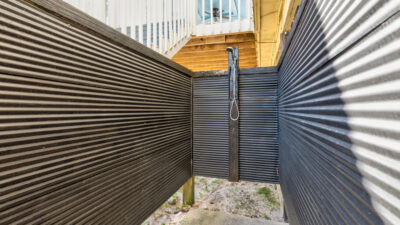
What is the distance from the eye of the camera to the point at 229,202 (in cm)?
378

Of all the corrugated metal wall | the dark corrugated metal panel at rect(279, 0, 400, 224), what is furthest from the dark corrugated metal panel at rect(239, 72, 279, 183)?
the dark corrugated metal panel at rect(279, 0, 400, 224)

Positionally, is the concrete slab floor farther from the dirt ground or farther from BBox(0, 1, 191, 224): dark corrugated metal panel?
BBox(0, 1, 191, 224): dark corrugated metal panel

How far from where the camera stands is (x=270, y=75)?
9.62 feet

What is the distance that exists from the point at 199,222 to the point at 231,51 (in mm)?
3218

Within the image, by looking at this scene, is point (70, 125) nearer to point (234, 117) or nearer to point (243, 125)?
point (234, 117)

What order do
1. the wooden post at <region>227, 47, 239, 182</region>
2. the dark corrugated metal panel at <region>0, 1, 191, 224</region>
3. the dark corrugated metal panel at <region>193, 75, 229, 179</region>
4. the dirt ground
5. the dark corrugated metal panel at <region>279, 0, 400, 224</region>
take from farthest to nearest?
the dirt ground → the dark corrugated metal panel at <region>193, 75, 229, 179</region> → the wooden post at <region>227, 47, 239, 182</region> → the dark corrugated metal panel at <region>0, 1, 191, 224</region> → the dark corrugated metal panel at <region>279, 0, 400, 224</region>

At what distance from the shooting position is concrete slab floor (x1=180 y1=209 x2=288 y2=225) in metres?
2.98

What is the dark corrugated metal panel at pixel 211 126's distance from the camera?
316 centimetres

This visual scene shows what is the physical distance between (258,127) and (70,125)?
107 inches

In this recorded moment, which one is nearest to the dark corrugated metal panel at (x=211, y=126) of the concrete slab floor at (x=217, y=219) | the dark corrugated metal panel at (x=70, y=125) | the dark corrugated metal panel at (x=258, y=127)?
the dark corrugated metal panel at (x=258, y=127)

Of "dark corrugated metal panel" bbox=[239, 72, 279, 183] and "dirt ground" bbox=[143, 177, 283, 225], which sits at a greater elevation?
"dark corrugated metal panel" bbox=[239, 72, 279, 183]

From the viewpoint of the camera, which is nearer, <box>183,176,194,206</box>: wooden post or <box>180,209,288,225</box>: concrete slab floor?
<box>180,209,288,225</box>: concrete slab floor

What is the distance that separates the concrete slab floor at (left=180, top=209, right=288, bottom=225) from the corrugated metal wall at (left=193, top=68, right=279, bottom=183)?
30.8 inches

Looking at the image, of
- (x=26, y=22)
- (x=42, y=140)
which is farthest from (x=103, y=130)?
(x=26, y=22)
